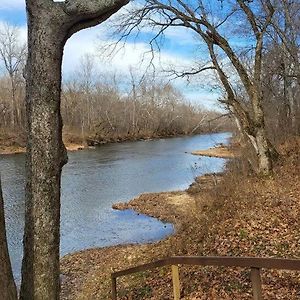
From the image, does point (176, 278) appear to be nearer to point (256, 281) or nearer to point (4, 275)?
point (256, 281)

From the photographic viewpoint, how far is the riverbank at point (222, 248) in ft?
21.2

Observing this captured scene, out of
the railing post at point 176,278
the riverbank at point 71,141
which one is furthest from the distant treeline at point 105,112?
the railing post at point 176,278

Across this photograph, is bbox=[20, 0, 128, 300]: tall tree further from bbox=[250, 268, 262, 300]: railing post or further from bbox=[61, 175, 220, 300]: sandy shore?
bbox=[61, 175, 220, 300]: sandy shore

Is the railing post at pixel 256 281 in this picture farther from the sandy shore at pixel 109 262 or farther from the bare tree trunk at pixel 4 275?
the sandy shore at pixel 109 262

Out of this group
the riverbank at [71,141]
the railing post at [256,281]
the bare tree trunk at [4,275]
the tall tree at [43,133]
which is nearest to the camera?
the railing post at [256,281]

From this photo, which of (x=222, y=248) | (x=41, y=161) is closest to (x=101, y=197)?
(x=222, y=248)

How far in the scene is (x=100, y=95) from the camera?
78125 millimetres

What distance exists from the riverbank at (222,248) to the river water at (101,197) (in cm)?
171

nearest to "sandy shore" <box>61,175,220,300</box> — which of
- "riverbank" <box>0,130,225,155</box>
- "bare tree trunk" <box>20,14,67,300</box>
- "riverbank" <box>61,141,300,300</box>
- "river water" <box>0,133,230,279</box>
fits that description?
"riverbank" <box>61,141,300,300</box>

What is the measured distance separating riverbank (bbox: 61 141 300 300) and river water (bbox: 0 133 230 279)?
171 cm

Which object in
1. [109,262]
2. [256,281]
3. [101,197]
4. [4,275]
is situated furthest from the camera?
[101,197]

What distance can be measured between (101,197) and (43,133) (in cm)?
1837

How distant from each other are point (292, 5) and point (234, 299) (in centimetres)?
1711

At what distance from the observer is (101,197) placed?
21984 mm
